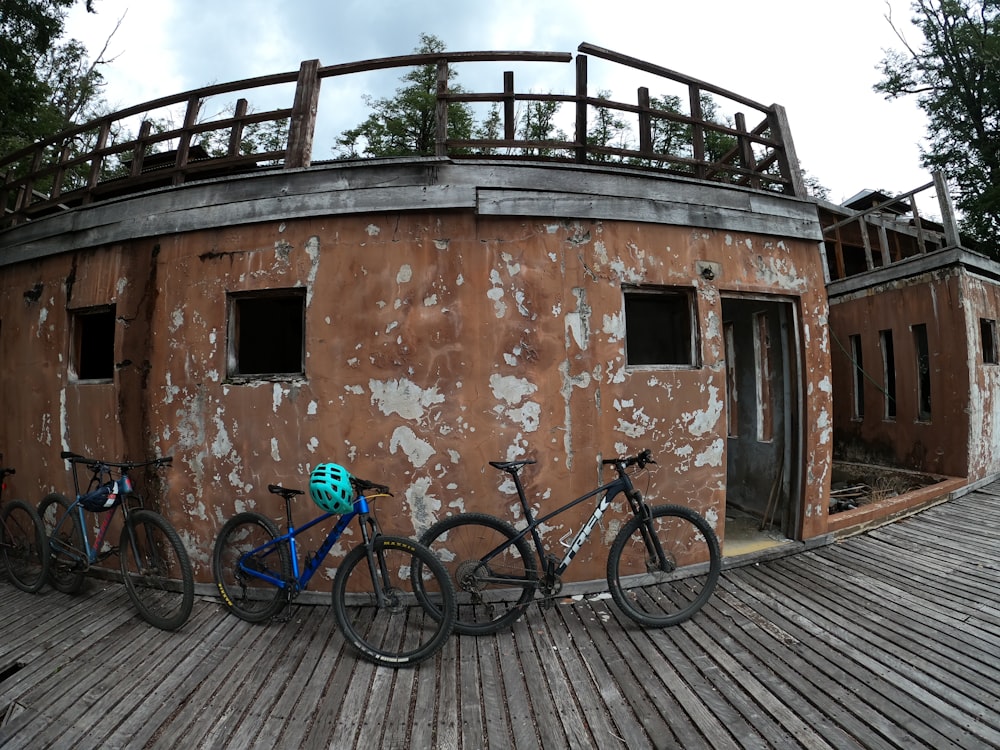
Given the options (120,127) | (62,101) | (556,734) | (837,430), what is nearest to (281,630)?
(556,734)

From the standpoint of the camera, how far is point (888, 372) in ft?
27.3

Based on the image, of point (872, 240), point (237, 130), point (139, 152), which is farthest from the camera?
point (872, 240)

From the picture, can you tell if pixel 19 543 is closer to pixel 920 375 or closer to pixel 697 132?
pixel 697 132

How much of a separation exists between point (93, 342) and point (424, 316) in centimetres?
429

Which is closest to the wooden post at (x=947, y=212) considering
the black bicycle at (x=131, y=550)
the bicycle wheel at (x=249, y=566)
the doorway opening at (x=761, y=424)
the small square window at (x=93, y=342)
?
the doorway opening at (x=761, y=424)

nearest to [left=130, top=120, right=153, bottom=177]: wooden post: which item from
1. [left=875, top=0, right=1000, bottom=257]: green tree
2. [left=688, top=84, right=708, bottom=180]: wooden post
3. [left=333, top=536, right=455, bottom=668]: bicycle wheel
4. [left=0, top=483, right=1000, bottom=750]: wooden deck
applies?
[left=0, top=483, right=1000, bottom=750]: wooden deck

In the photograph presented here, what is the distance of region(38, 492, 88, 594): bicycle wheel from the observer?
12.8 feet

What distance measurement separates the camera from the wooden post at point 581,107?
13.6ft

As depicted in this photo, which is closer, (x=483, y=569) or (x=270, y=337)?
(x=483, y=569)

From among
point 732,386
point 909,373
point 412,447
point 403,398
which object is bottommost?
point 412,447

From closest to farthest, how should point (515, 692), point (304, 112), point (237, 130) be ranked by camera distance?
1. point (515, 692)
2. point (304, 112)
3. point (237, 130)

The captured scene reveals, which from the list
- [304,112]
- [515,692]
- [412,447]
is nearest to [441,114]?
[304,112]

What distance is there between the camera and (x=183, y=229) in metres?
4.02

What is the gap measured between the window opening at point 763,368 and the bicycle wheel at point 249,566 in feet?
16.9
